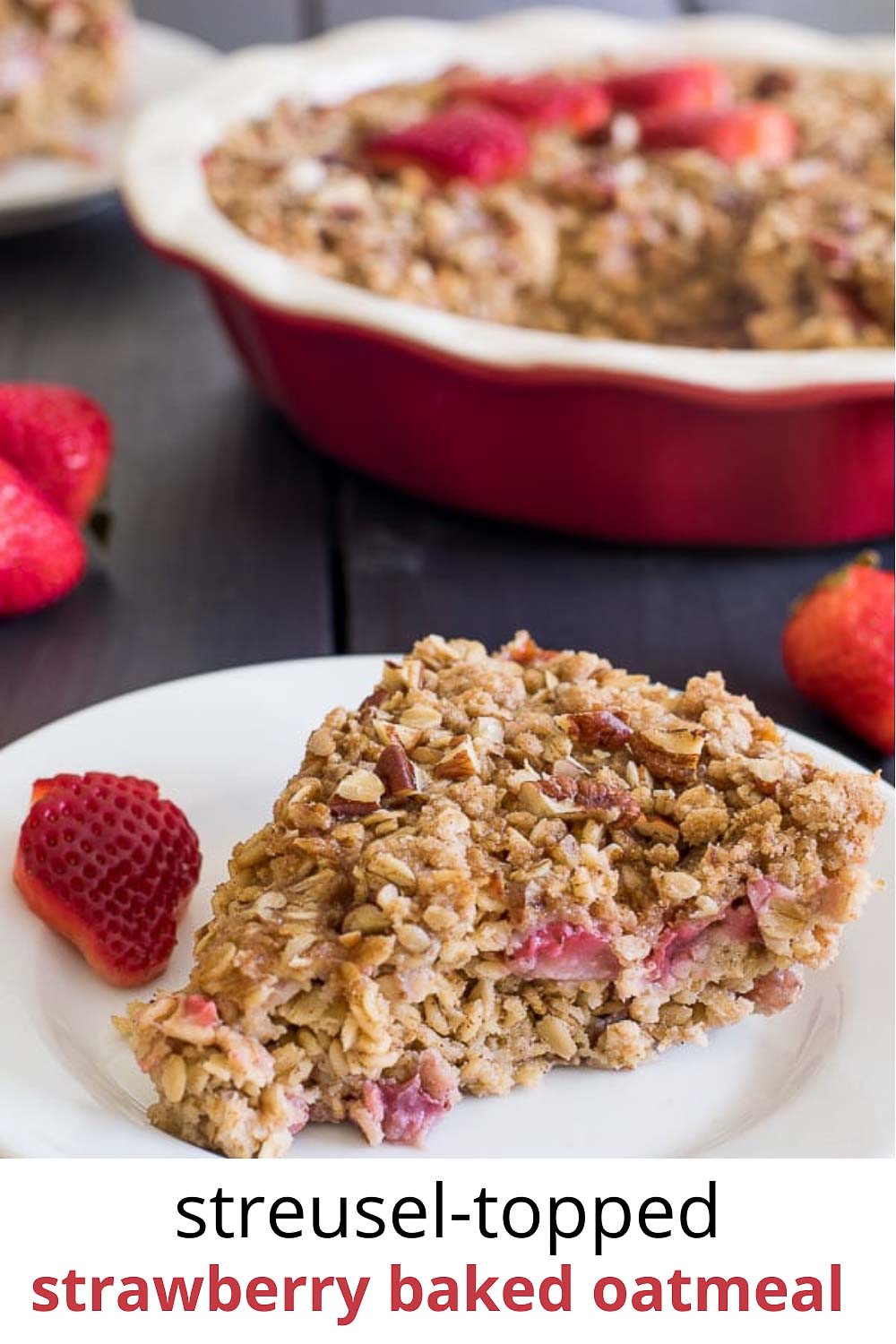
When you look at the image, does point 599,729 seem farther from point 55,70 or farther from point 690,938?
point 55,70

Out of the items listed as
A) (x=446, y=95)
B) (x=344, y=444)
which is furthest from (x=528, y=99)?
(x=344, y=444)

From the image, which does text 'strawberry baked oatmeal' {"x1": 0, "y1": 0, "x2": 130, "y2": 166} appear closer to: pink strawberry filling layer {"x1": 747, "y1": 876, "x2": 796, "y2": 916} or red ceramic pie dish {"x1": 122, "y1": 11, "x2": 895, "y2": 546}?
red ceramic pie dish {"x1": 122, "y1": 11, "x2": 895, "y2": 546}

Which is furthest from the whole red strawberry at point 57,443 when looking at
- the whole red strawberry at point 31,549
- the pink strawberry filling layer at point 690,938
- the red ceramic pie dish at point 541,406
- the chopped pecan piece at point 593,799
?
the pink strawberry filling layer at point 690,938

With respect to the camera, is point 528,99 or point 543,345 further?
point 528,99

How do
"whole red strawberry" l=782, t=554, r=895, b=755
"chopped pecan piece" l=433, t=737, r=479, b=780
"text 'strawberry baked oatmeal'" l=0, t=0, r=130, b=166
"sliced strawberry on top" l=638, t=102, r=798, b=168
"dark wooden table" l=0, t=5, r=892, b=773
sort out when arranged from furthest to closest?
"text 'strawberry baked oatmeal'" l=0, t=0, r=130, b=166, "sliced strawberry on top" l=638, t=102, r=798, b=168, "dark wooden table" l=0, t=5, r=892, b=773, "whole red strawberry" l=782, t=554, r=895, b=755, "chopped pecan piece" l=433, t=737, r=479, b=780

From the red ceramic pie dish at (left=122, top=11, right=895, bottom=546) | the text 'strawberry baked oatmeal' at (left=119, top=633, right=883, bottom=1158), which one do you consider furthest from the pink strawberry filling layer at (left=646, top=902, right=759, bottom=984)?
the red ceramic pie dish at (left=122, top=11, right=895, bottom=546)

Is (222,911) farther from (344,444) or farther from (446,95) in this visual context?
(446,95)
